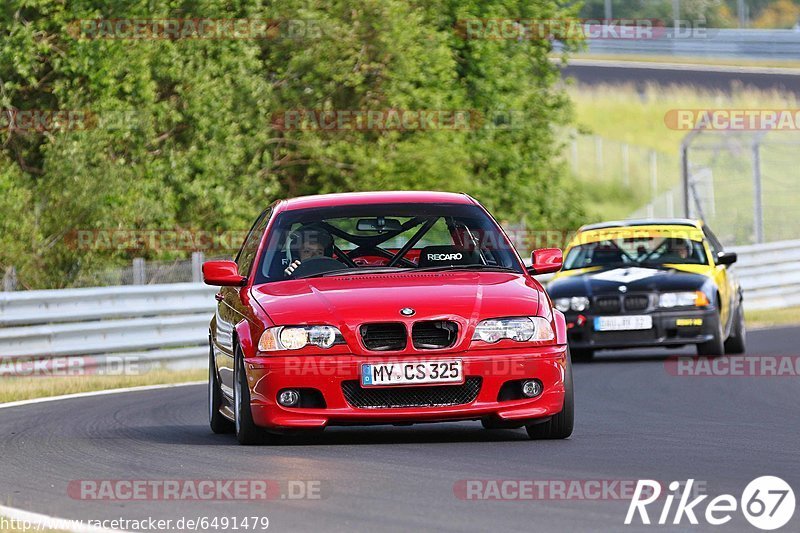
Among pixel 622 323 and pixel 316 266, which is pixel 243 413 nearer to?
pixel 316 266

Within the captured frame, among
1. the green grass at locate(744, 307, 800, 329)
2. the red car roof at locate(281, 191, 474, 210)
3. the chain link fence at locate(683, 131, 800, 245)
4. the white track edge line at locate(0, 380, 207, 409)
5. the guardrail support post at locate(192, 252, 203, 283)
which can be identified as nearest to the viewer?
the red car roof at locate(281, 191, 474, 210)

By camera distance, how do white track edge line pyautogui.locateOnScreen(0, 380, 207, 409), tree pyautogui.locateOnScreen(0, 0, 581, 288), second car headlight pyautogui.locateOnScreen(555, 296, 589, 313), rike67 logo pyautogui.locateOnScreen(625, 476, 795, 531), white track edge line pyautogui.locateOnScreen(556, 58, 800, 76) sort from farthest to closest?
white track edge line pyautogui.locateOnScreen(556, 58, 800, 76) → tree pyautogui.locateOnScreen(0, 0, 581, 288) → second car headlight pyautogui.locateOnScreen(555, 296, 589, 313) → white track edge line pyautogui.locateOnScreen(0, 380, 207, 409) → rike67 logo pyautogui.locateOnScreen(625, 476, 795, 531)

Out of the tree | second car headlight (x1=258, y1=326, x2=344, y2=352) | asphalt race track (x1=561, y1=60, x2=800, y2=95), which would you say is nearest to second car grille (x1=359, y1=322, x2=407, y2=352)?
second car headlight (x1=258, y1=326, x2=344, y2=352)

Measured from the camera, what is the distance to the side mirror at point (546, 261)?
1104cm

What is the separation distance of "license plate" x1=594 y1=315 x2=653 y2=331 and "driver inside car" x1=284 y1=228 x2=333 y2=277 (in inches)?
324

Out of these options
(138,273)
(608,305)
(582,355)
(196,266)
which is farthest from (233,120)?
(608,305)

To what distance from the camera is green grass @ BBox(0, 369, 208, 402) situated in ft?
54.6

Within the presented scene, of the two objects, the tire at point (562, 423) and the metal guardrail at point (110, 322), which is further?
the metal guardrail at point (110, 322)

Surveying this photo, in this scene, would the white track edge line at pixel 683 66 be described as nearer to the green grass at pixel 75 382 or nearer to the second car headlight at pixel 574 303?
the second car headlight at pixel 574 303

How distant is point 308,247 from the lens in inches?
428

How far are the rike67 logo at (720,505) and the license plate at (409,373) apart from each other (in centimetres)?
197

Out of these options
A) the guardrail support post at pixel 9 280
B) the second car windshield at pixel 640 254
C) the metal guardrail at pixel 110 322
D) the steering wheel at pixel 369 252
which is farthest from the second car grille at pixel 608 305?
the steering wheel at pixel 369 252

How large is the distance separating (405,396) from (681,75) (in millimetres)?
59392

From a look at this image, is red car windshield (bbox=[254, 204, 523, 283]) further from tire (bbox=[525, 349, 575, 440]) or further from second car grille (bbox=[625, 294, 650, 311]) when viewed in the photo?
second car grille (bbox=[625, 294, 650, 311])
